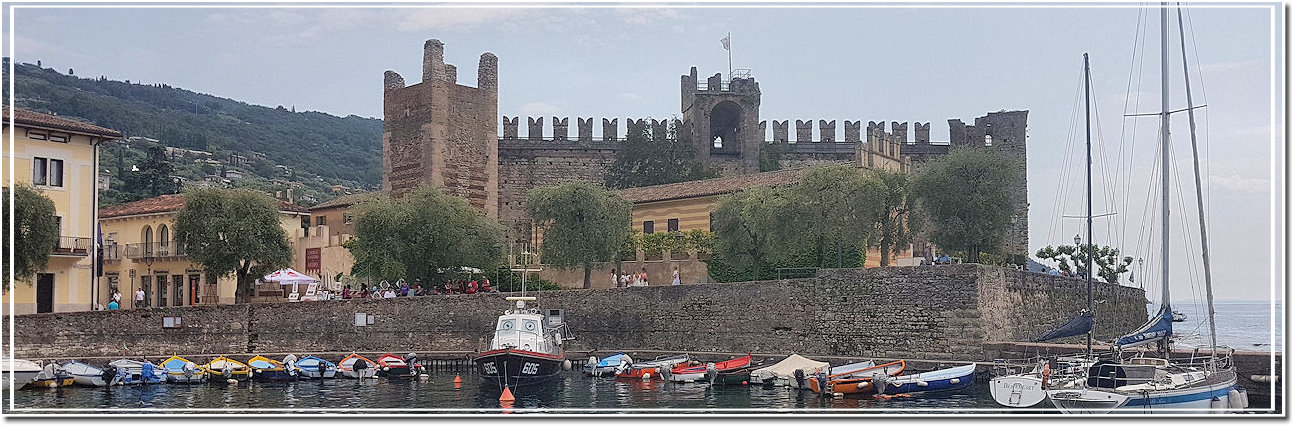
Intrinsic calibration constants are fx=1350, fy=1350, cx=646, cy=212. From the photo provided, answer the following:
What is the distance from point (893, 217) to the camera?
3338 cm

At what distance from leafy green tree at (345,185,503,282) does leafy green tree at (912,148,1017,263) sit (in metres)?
11.2

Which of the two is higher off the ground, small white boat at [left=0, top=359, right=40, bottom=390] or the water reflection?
small white boat at [left=0, top=359, right=40, bottom=390]

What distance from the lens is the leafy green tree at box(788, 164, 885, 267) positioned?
31000 millimetres

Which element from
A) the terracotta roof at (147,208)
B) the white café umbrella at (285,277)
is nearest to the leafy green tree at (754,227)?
the white café umbrella at (285,277)

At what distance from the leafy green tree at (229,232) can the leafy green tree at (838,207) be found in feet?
41.5

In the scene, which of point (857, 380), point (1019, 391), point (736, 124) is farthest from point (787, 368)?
point (736, 124)

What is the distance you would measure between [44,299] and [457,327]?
9414 millimetres

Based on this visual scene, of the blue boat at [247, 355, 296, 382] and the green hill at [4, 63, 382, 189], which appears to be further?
the green hill at [4, 63, 382, 189]

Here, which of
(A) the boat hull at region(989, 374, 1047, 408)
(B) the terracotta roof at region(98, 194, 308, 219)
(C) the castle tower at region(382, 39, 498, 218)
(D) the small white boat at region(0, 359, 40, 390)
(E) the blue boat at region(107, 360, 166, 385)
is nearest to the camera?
(A) the boat hull at region(989, 374, 1047, 408)

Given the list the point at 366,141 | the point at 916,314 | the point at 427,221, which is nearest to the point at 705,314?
the point at 916,314

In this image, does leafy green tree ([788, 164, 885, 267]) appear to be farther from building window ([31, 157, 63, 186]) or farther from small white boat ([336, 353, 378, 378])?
building window ([31, 157, 63, 186])

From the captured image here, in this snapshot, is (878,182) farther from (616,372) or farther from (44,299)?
(44,299)

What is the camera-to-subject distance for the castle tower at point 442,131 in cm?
3972

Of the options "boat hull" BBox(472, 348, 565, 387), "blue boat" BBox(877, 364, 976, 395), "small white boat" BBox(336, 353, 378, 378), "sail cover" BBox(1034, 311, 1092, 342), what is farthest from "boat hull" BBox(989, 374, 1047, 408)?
"small white boat" BBox(336, 353, 378, 378)
